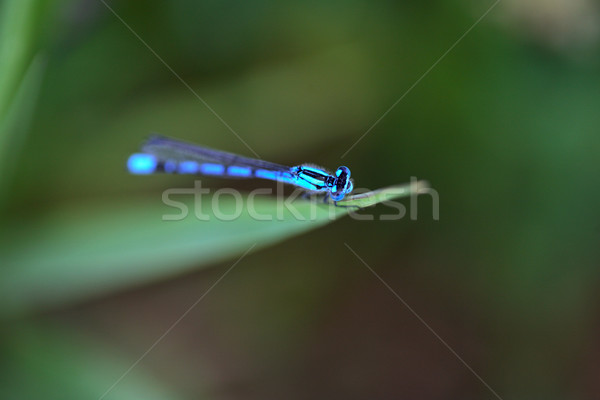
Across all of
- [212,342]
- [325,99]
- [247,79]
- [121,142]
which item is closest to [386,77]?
[325,99]

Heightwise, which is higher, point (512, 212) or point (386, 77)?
point (386, 77)

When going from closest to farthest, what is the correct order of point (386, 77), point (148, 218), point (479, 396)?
point (148, 218)
point (479, 396)
point (386, 77)

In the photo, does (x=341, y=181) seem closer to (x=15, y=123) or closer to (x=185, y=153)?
(x=185, y=153)

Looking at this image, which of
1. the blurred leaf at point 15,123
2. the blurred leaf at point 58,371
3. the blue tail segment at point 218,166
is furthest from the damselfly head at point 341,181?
the blurred leaf at point 15,123

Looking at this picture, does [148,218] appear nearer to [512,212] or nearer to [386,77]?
[386,77]

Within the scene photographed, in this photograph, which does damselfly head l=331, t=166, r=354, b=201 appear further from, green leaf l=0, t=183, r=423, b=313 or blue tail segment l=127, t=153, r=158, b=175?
blue tail segment l=127, t=153, r=158, b=175
